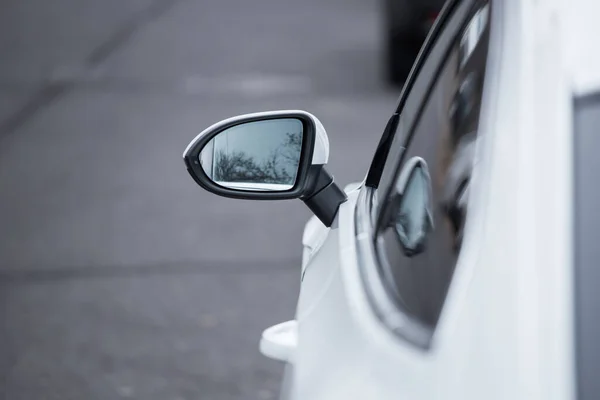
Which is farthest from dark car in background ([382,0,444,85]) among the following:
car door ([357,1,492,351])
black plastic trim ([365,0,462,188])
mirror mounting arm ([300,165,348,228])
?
car door ([357,1,492,351])

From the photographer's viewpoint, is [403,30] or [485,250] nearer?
[485,250]

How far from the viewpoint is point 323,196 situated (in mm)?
2541

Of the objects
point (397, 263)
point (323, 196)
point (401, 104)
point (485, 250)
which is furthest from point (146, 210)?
point (485, 250)

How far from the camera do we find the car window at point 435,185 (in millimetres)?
1678

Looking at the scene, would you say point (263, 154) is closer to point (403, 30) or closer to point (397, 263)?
point (397, 263)

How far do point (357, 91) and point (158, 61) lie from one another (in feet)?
9.59

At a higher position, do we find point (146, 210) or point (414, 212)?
point (146, 210)

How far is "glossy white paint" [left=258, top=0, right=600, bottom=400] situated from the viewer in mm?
1312

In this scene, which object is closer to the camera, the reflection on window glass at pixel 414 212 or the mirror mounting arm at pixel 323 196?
the reflection on window glass at pixel 414 212

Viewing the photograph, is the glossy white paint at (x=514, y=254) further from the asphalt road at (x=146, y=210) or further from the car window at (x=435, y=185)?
the asphalt road at (x=146, y=210)

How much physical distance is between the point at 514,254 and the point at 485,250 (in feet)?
0.18

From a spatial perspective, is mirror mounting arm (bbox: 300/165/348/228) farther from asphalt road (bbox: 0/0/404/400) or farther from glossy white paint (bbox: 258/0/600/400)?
asphalt road (bbox: 0/0/404/400)

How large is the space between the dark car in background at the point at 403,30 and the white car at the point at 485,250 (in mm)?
9532

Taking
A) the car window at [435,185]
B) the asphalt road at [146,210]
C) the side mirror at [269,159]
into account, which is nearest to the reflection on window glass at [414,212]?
the car window at [435,185]
